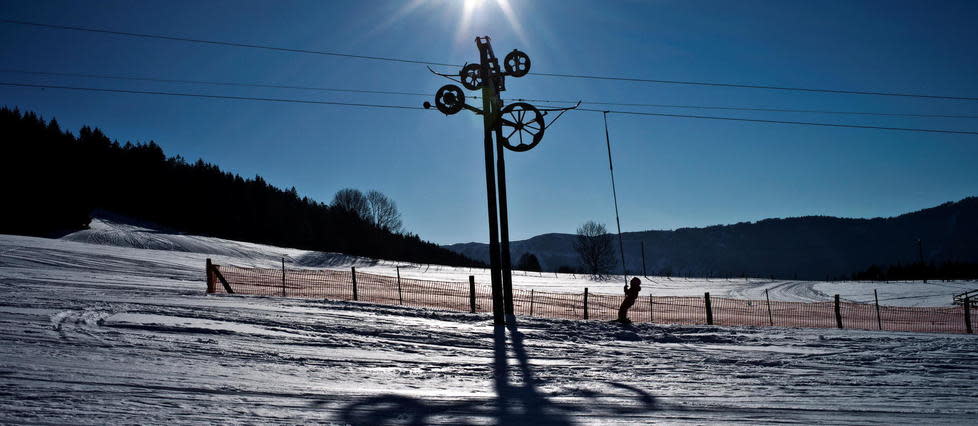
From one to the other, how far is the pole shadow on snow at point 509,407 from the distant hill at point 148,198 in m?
52.7

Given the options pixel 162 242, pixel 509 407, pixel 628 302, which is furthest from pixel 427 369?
pixel 162 242

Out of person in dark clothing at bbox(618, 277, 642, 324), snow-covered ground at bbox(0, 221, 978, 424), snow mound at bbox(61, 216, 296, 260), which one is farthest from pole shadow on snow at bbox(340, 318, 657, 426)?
snow mound at bbox(61, 216, 296, 260)

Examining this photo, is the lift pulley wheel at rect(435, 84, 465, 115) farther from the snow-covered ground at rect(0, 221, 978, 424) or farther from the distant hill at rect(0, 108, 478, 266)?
the distant hill at rect(0, 108, 478, 266)

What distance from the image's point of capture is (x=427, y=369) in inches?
295

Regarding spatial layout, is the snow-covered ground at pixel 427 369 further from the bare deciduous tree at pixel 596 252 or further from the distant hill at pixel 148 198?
the bare deciduous tree at pixel 596 252

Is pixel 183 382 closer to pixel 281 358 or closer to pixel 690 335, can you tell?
pixel 281 358

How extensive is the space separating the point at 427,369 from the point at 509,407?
2112 millimetres

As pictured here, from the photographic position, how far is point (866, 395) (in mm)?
6613

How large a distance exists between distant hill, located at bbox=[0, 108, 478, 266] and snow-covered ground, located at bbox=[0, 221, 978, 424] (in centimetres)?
4485

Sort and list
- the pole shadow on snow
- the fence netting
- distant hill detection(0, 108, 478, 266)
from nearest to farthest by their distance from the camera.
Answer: the pole shadow on snow
the fence netting
distant hill detection(0, 108, 478, 266)

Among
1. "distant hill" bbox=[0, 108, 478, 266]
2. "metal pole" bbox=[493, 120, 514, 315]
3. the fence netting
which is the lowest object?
the fence netting

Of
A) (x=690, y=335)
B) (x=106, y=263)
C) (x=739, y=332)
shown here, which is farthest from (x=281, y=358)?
(x=106, y=263)

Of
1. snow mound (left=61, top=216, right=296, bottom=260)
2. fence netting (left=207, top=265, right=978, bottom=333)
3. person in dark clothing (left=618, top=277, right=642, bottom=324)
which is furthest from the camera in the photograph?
snow mound (left=61, top=216, right=296, bottom=260)

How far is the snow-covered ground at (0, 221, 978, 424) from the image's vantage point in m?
5.21
